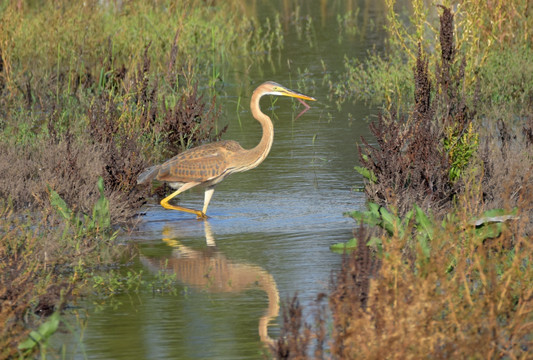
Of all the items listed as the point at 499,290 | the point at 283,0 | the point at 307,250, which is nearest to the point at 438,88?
the point at 307,250

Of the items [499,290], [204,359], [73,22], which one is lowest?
[204,359]

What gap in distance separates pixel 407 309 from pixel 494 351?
592 mm

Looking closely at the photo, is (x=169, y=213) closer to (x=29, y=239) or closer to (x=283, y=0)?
(x=29, y=239)

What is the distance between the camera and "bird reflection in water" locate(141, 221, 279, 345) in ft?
23.6

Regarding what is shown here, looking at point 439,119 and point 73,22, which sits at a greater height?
point 73,22

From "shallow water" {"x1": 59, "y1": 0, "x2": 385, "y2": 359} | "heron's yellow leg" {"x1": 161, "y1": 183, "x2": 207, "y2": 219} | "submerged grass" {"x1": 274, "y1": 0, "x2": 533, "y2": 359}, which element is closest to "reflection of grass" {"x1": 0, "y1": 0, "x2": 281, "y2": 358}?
"heron's yellow leg" {"x1": 161, "y1": 183, "x2": 207, "y2": 219}

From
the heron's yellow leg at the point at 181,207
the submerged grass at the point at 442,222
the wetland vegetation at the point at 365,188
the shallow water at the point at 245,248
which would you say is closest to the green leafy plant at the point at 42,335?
the wetland vegetation at the point at 365,188

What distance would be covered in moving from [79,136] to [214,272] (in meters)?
4.07

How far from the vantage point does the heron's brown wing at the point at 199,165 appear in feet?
32.9

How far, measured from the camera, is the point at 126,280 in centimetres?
751

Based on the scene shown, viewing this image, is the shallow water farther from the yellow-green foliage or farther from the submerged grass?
the yellow-green foliage

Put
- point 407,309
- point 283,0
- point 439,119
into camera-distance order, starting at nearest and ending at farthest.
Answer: point 407,309 → point 439,119 → point 283,0

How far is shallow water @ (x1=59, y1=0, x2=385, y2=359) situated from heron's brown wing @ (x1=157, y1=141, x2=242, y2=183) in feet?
1.29

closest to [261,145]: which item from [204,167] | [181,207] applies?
[204,167]
